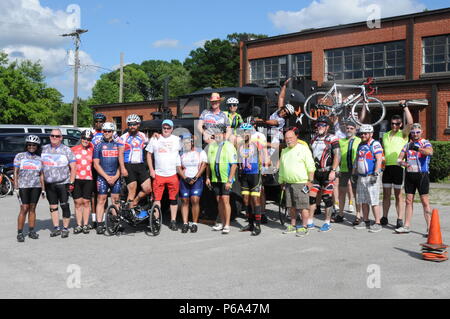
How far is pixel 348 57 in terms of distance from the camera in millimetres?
32812

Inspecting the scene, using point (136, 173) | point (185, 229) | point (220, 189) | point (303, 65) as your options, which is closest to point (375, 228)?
point (220, 189)

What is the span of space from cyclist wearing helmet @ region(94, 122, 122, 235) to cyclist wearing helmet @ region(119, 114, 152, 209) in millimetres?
234

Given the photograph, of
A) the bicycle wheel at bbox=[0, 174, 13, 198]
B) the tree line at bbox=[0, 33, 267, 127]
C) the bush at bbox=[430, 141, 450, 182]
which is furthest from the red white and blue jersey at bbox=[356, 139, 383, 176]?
the tree line at bbox=[0, 33, 267, 127]

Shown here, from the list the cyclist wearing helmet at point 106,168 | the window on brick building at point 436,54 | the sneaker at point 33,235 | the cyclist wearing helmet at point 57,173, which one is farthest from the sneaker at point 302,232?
the window on brick building at point 436,54

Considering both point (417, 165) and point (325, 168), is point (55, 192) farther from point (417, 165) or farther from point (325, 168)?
point (417, 165)

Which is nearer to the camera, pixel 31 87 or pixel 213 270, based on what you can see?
pixel 213 270

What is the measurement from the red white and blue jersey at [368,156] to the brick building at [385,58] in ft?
56.8

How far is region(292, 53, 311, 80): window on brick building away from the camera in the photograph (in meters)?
35.4

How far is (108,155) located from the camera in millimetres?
8930

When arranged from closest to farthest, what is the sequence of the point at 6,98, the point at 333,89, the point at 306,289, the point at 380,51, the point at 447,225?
the point at 306,289 < the point at 447,225 < the point at 333,89 < the point at 380,51 < the point at 6,98

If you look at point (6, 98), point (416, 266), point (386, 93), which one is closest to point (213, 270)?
point (416, 266)
